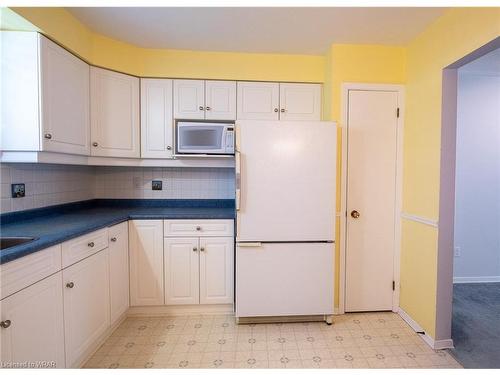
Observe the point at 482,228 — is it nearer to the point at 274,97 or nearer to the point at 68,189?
the point at 274,97

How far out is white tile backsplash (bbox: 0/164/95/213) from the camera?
165 centimetres

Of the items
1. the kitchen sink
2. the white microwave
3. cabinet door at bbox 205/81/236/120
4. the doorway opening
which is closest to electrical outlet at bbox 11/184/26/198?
the kitchen sink

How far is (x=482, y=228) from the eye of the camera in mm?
2715

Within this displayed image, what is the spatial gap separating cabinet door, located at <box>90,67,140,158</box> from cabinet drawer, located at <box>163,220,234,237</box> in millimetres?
752

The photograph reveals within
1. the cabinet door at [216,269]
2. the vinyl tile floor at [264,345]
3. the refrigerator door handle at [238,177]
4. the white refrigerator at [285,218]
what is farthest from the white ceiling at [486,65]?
the cabinet door at [216,269]

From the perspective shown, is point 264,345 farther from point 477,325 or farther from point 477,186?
point 477,186

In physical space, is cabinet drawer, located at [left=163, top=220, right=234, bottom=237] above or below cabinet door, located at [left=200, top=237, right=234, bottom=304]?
above


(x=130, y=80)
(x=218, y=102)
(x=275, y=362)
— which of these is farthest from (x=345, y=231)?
(x=130, y=80)

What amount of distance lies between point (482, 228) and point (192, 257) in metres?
3.16

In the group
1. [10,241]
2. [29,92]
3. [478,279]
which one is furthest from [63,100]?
[478,279]

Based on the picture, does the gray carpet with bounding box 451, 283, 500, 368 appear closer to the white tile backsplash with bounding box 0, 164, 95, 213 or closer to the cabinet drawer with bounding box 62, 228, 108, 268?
the cabinet drawer with bounding box 62, 228, 108, 268

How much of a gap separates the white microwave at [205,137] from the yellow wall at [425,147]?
1.51 m

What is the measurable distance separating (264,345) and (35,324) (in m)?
1.35

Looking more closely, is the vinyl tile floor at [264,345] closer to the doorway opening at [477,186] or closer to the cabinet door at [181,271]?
the cabinet door at [181,271]
